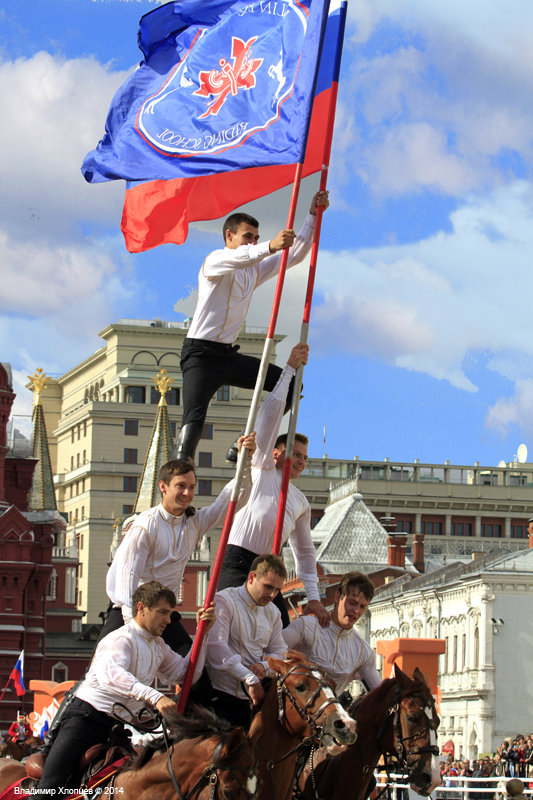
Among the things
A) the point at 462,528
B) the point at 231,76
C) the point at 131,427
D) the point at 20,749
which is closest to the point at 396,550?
the point at 131,427

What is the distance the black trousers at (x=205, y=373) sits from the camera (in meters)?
11.8

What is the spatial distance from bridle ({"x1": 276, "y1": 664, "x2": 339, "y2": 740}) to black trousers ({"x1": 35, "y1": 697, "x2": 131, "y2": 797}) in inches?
42.6

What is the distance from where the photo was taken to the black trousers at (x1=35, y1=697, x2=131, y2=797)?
30.8ft

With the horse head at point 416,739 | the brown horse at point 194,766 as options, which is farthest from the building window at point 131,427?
the brown horse at point 194,766

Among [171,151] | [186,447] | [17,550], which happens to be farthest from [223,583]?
[17,550]

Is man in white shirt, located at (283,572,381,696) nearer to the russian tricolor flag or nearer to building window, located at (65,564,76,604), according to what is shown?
the russian tricolor flag

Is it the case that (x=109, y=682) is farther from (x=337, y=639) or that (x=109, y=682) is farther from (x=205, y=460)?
(x=205, y=460)

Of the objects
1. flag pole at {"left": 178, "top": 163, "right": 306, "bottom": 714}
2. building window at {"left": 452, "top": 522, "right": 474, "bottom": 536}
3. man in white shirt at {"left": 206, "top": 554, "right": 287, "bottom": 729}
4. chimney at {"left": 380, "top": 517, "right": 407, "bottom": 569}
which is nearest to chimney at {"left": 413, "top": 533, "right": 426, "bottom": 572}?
chimney at {"left": 380, "top": 517, "right": 407, "bottom": 569}

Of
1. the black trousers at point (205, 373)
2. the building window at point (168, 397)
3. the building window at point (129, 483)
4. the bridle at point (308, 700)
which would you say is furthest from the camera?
the building window at point (168, 397)

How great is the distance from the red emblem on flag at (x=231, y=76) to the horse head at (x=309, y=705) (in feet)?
17.3

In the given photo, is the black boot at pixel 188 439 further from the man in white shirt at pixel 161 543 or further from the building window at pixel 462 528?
the building window at pixel 462 528

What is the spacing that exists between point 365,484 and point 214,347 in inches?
4408

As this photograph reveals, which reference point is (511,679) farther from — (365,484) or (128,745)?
(365,484)

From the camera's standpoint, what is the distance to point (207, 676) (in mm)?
10289
